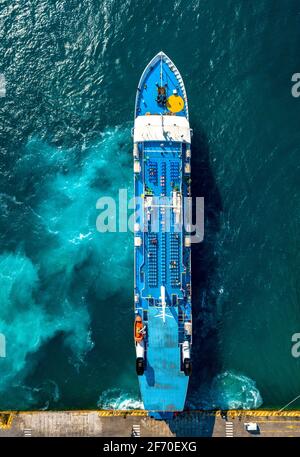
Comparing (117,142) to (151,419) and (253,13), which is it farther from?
(151,419)

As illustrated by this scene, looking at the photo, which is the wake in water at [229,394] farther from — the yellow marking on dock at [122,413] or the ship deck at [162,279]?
the yellow marking on dock at [122,413]

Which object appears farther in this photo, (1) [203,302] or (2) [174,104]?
(1) [203,302]

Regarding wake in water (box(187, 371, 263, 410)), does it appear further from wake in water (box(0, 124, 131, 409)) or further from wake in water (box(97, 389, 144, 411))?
wake in water (box(0, 124, 131, 409))

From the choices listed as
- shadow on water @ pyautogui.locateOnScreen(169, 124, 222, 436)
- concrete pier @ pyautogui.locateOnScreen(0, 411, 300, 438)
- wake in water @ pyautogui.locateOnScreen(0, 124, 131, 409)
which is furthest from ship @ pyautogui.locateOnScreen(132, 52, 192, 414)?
wake in water @ pyautogui.locateOnScreen(0, 124, 131, 409)

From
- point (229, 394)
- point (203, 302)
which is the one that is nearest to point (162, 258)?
point (203, 302)

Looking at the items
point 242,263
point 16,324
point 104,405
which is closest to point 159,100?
point 242,263

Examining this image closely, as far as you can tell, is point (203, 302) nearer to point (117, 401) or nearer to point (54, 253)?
point (117, 401)
